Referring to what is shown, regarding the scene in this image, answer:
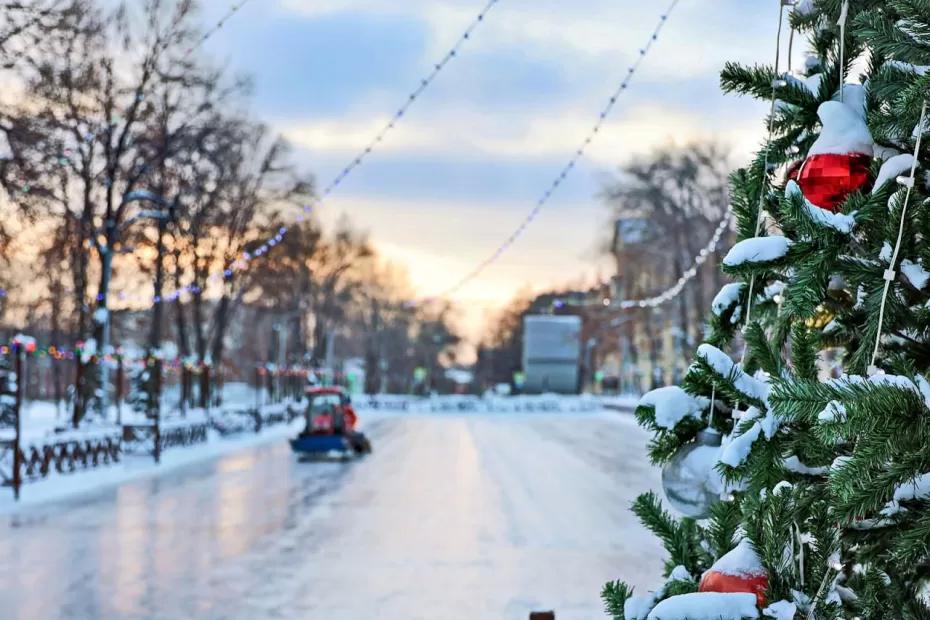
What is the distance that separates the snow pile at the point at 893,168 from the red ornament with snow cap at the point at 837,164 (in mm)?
86

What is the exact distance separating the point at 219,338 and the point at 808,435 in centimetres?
4819

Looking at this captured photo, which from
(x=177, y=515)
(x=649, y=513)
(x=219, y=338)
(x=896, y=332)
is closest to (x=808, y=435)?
(x=896, y=332)

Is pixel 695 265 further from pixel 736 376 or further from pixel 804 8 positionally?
pixel 736 376

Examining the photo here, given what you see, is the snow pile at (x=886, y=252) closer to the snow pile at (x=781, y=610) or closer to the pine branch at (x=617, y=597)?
the snow pile at (x=781, y=610)

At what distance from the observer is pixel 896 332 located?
8.94ft

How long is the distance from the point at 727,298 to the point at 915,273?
732 millimetres

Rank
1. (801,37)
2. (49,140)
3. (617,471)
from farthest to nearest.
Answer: (617,471)
(49,140)
(801,37)

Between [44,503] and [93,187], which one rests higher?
[93,187]

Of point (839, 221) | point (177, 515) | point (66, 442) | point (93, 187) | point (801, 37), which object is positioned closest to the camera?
point (839, 221)

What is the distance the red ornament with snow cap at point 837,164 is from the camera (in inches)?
108

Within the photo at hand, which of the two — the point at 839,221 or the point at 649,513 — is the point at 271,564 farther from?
the point at 839,221

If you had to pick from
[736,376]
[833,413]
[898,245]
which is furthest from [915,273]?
[833,413]

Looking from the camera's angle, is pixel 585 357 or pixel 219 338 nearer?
pixel 219 338

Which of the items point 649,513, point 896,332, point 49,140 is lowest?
point 649,513
